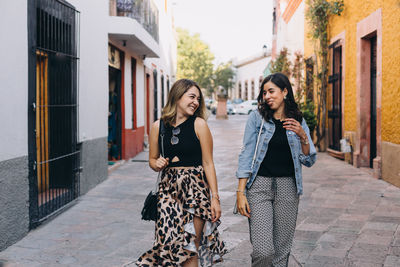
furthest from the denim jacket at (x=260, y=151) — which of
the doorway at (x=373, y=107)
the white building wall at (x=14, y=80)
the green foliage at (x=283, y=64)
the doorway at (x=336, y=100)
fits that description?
the green foliage at (x=283, y=64)

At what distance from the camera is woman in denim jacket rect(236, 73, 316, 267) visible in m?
3.31

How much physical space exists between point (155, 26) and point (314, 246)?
1167 cm

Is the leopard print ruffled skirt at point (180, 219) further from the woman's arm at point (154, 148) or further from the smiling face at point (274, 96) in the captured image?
the smiling face at point (274, 96)

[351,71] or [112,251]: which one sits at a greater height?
[351,71]

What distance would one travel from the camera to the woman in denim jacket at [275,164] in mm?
3309

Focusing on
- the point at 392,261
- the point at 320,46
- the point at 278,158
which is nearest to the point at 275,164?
the point at 278,158

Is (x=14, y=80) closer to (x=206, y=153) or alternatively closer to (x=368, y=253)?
(x=206, y=153)

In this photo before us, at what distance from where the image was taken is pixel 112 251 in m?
4.87

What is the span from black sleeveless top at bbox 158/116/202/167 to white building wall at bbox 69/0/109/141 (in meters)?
4.67

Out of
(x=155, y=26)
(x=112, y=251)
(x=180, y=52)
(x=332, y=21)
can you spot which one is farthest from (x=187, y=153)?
(x=180, y=52)

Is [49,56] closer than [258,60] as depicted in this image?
Yes

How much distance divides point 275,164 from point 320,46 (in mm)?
10922

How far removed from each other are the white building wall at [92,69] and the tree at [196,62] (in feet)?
139

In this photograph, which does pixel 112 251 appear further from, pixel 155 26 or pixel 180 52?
pixel 180 52
